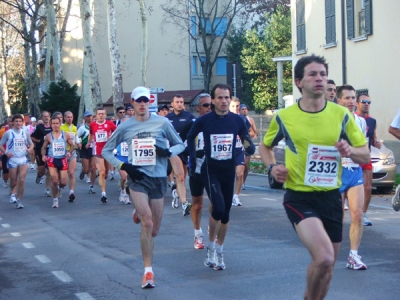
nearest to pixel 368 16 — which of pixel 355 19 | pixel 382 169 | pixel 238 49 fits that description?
pixel 355 19

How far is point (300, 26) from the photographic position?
102 feet

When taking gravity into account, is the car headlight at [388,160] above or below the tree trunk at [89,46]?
below

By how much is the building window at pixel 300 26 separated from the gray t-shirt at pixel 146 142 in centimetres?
2328

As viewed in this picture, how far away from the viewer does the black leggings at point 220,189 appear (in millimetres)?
8188

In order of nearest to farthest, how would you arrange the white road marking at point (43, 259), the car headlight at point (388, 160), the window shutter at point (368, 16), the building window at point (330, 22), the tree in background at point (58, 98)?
the white road marking at point (43, 259), the car headlight at point (388, 160), the window shutter at point (368, 16), the building window at point (330, 22), the tree in background at point (58, 98)

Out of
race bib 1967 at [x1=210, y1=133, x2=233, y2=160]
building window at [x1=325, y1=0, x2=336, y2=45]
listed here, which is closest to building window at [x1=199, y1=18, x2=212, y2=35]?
building window at [x1=325, y1=0, x2=336, y2=45]

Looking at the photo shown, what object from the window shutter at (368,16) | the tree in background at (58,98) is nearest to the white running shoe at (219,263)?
the window shutter at (368,16)

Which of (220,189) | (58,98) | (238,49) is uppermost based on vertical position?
(238,49)

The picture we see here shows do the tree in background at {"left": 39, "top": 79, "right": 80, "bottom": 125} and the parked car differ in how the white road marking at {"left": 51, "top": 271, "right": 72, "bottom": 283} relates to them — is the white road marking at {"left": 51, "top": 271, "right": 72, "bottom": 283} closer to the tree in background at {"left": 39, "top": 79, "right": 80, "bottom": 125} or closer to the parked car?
the parked car

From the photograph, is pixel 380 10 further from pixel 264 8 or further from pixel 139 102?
pixel 264 8

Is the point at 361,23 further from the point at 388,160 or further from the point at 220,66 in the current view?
the point at 220,66

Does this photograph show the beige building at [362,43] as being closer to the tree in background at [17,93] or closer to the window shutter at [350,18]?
the window shutter at [350,18]

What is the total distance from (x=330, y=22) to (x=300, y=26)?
122 inches

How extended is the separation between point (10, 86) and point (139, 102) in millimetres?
83319
